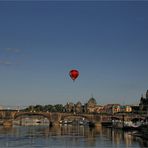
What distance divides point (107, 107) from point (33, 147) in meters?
157

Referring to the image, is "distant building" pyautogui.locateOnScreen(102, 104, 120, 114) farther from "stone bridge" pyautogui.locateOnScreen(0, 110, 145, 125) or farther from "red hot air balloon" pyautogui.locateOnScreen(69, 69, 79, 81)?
"red hot air balloon" pyautogui.locateOnScreen(69, 69, 79, 81)

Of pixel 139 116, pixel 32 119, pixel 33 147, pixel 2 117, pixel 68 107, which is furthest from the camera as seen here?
pixel 68 107

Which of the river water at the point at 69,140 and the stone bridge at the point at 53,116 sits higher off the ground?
the stone bridge at the point at 53,116

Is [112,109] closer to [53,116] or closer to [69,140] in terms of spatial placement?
[53,116]

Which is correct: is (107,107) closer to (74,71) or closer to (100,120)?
(100,120)

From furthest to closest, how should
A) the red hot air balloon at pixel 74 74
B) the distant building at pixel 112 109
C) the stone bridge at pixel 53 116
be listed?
1. the distant building at pixel 112 109
2. the stone bridge at pixel 53 116
3. the red hot air balloon at pixel 74 74

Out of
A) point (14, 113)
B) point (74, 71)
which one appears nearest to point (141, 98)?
point (14, 113)

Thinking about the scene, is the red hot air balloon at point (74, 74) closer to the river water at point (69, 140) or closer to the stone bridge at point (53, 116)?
the river water at point (69, 140)

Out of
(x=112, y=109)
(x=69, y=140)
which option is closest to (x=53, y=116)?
(x=69, y=140)

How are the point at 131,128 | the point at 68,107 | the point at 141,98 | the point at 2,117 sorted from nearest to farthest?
the point at 131,128 < the point at 2,117 < the point at 141,98 < the point at 68,107

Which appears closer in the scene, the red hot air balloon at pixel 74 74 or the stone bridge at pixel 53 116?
the red hot air balloon at pixel 74 74

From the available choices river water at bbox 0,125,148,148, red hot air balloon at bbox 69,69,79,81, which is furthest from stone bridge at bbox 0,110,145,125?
red hot air balloon at bbox 69,69,79,81

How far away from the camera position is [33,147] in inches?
1727

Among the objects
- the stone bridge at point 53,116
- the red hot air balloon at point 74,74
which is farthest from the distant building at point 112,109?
the red hot air balloon at point 74,74
